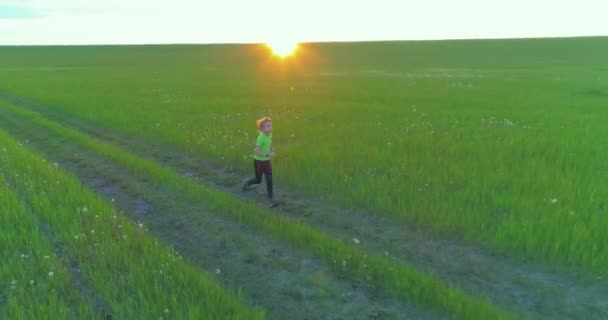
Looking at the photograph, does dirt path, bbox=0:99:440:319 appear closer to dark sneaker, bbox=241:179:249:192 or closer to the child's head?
dark sneaker, bbox=241:179:249:192

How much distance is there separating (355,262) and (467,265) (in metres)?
1.60

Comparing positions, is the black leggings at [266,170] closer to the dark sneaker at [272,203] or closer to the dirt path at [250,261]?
the dark sneaker at [272,203]

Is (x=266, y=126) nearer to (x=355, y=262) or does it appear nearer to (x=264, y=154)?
(x=264, y=154)

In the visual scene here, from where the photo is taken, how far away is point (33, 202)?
673 cm

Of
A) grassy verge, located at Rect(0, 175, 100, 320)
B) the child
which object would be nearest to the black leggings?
the child

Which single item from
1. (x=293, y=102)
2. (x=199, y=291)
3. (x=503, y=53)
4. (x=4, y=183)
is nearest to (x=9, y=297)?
(x=199, y=291)

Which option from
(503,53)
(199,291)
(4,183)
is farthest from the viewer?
(503,53)

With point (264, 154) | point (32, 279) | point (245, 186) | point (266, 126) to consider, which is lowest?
point (32, 279)

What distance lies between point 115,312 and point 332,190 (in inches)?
187

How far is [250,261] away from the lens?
522cm

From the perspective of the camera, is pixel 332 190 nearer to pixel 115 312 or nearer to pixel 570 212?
pixel 570 212

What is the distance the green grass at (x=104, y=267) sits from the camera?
3.99 metres

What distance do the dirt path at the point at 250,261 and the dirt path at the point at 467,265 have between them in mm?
1050

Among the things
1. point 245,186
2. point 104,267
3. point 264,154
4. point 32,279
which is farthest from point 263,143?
point 32,279
